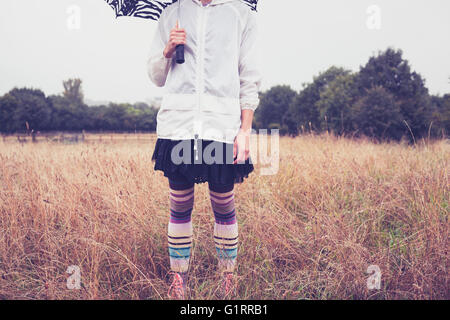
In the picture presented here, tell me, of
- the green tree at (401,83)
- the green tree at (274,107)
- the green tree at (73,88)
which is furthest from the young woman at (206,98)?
the green tree at (73,88)

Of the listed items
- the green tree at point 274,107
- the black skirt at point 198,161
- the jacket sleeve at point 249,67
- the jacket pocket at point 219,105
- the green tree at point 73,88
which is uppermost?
the green tree at point 73,88

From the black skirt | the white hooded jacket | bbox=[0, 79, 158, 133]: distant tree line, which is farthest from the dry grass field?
bbox=[0, 79, 158, 133]: distant tree line

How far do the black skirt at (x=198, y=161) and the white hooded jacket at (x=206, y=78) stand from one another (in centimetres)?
4

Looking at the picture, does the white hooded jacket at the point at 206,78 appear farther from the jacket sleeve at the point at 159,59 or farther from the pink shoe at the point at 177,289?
the pink shoe at the point at 177,289

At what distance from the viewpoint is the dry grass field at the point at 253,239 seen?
1686 millimetres

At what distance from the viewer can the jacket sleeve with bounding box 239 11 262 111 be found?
60.3 inches

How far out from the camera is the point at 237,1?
1.53 metres

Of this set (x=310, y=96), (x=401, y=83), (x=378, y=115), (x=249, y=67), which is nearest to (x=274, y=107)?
(x=310, y=96)

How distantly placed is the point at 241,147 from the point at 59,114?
36750 mm

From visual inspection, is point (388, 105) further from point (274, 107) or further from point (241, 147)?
point (274, 107)
